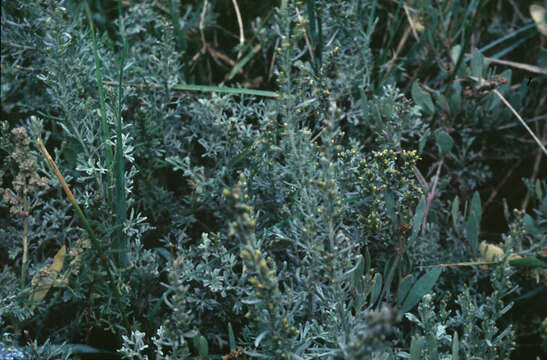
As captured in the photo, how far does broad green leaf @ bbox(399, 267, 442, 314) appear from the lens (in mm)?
1832

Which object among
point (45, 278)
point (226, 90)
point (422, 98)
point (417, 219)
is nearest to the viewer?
point (45, 278)

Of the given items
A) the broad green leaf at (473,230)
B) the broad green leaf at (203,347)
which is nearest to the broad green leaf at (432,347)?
the broad green leaf at (473,230)

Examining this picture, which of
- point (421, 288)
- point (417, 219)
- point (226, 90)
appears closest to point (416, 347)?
point (421, 288)

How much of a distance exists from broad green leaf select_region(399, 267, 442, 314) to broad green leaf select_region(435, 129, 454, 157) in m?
0.61

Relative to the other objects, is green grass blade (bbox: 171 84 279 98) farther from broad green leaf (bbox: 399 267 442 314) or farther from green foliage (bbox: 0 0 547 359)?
broad green leaf (bbox: 399 267 442 314)

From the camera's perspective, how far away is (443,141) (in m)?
2.24

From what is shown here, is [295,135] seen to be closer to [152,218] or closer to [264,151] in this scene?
[264,151]

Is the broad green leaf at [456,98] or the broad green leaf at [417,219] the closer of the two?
the broad green leaf at [417,219]

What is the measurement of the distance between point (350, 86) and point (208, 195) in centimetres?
77

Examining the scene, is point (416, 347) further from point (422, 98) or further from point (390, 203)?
point (422, 98)

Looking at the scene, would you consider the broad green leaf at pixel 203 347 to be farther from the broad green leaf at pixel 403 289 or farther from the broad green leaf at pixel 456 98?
the broad green leaf at pixel 456 98

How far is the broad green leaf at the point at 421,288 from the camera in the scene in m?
1.83

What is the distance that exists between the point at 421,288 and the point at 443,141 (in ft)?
2.23

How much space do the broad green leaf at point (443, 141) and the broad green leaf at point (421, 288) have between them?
61cm
